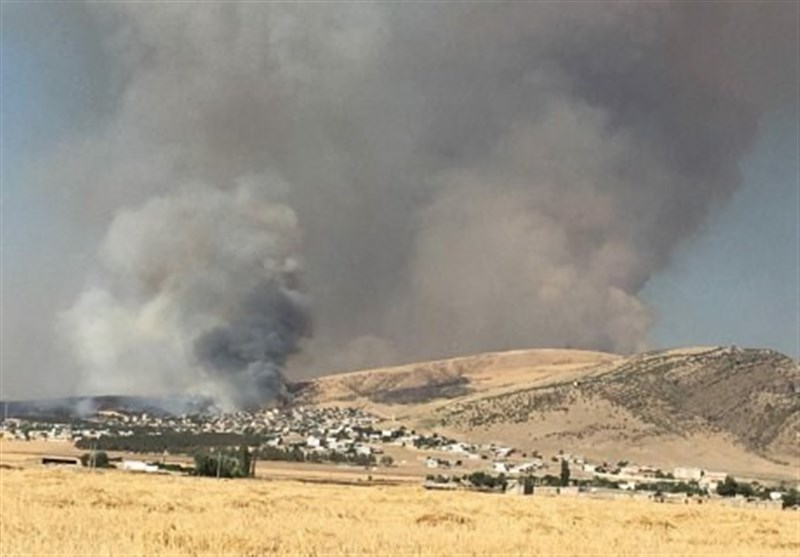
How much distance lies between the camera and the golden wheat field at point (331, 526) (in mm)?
22125

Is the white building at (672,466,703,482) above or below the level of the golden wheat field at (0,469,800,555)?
above

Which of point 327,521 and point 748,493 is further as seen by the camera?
point 748,493

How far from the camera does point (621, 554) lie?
23.8 metres

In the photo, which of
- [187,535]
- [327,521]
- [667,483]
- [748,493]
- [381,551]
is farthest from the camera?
[667,483]

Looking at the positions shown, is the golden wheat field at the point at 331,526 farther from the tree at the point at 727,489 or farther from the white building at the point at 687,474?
the white building at the point at 687,474

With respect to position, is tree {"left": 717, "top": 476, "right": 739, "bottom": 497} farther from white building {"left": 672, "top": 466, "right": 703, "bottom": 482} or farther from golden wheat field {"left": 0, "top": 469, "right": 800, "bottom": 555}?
golden wheat field {"left": 0, "top": 469, "right": 800, "bottom": 555}

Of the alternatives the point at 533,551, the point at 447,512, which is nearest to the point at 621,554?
the point at 533,551

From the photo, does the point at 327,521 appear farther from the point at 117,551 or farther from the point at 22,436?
the point at 22,436

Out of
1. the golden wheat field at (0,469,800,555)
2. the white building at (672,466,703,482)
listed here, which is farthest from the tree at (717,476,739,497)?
the golden wheat field at (0,469,800,555)

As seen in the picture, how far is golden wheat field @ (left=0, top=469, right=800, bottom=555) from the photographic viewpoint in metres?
22.1

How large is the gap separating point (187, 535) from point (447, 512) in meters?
16.5

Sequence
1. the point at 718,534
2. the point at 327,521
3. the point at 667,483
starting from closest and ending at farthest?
the point at 327,521 < the point at 718,534 < the point at 667,483

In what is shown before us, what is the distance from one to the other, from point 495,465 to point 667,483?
105ft

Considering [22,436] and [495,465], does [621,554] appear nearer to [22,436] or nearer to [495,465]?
[495,465]
